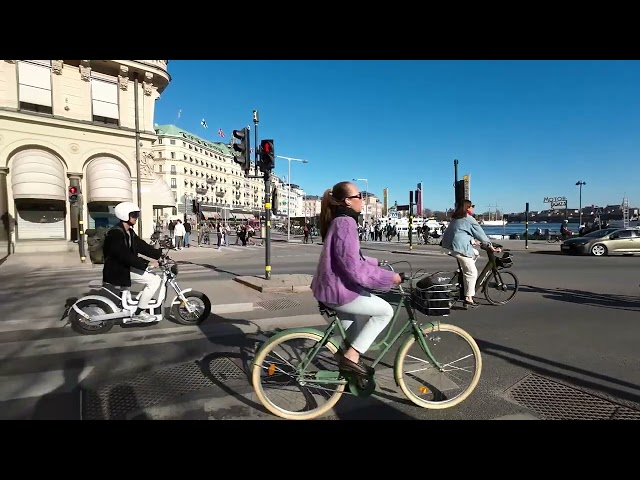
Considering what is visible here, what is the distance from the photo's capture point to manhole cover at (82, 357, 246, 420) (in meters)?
2.80

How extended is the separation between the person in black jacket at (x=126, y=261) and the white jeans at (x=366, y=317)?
3.49 meters

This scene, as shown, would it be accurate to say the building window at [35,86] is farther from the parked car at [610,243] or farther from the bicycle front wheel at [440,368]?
the parked car at [610,243]

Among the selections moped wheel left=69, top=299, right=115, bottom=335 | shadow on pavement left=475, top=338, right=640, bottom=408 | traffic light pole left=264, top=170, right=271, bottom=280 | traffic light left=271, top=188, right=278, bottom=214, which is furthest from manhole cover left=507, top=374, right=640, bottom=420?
traffic light left=271, top=188, right=278, bottom=214

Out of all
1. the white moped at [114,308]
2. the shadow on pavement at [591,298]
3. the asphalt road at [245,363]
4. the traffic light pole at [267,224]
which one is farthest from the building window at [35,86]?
the shadow on pavement at [591,298]

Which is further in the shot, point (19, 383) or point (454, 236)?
point (454, 236)

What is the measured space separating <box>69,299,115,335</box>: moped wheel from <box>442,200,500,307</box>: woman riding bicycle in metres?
5.71

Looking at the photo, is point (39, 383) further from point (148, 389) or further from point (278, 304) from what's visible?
point (278, 304)

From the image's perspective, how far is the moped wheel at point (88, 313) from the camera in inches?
187
